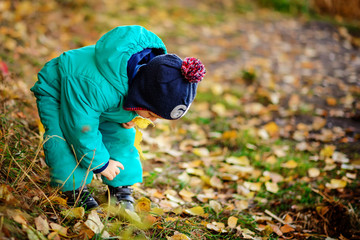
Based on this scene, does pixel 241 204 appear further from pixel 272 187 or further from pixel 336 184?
pixel 336 184

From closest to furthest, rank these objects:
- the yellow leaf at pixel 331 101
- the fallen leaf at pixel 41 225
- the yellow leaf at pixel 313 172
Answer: the fallen leaf at pixel 41 225
the yellow leaf at pixel 313 172
the yellow leaf at pixel 331 101

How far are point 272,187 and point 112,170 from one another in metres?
1.05

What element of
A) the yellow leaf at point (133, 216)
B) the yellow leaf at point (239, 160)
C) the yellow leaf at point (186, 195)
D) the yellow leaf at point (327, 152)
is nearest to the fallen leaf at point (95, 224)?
the yellow leaf at point (133, 216)

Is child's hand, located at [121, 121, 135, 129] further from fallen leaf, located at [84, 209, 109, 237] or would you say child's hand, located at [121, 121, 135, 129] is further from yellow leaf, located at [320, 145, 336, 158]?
yellow leaf, located at [320, 145, 336, 158]

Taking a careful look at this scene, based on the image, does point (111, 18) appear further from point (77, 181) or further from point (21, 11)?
point (77, 181)

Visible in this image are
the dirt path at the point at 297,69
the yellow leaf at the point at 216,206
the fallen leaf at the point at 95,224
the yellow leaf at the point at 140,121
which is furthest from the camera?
the dirt path at the point at 297,69

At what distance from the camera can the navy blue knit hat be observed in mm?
1358

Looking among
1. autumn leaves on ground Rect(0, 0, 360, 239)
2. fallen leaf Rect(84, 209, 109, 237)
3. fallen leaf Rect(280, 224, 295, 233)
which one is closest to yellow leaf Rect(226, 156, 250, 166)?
autumn leaves on ground Rect(0, 0, 360, 239)

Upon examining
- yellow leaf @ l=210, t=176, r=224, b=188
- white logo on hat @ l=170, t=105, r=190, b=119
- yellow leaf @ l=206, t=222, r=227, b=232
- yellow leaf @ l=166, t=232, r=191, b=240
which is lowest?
yellow leaf @ l=210, t=176, r=224, b=188

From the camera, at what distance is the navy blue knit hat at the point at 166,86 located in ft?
4.46

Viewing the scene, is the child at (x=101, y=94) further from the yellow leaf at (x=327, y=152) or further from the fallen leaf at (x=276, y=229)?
the yellow leaf at (x=327, y=152)

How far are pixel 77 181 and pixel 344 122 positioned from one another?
2329 millimetres

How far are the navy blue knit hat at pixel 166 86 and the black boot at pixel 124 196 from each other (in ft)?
1.65

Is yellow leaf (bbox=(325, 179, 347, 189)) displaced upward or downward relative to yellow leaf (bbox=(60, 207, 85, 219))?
downward
